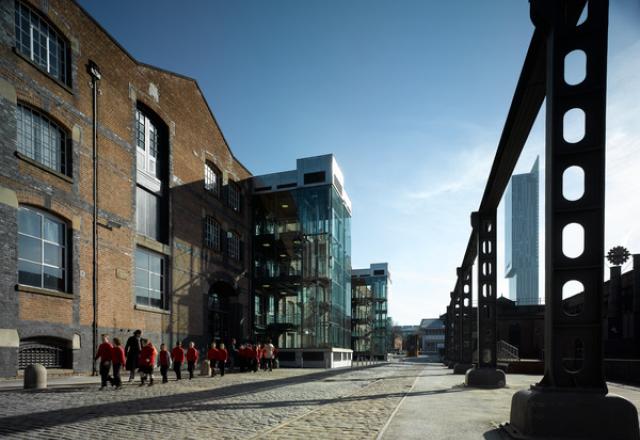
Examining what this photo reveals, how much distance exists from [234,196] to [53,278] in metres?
18.2

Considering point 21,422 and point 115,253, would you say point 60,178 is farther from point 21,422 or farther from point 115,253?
point 21,422

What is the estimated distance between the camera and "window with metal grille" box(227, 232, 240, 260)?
32.5 m

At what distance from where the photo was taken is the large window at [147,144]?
2312 centimetres

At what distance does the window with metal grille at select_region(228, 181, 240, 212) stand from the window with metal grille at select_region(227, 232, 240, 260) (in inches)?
78.3

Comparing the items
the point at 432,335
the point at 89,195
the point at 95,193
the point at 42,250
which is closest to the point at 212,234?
the point at 95,193

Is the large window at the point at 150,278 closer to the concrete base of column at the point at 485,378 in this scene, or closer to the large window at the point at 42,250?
the large window at the point at 42,250

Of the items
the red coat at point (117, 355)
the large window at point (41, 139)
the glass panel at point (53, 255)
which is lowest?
the red coat at point (117, 355)

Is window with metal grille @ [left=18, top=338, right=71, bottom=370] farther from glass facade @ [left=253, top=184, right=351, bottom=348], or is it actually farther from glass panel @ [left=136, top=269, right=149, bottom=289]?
glass facade @ [left=253, top=184, right=351, bottom=348]

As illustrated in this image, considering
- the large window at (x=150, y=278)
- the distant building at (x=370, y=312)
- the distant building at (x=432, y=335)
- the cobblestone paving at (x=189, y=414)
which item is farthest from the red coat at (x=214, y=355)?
the distant building at (x=432, y=335)

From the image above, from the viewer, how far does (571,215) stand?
6.25m

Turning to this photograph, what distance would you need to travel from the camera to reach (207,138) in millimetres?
29969

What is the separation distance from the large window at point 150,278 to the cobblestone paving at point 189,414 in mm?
9943

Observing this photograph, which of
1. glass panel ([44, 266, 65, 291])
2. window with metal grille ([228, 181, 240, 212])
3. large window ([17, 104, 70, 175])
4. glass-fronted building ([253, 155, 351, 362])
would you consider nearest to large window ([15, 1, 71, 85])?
large window ([17, 104, 70, 175])

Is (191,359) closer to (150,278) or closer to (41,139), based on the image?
(150,278)
